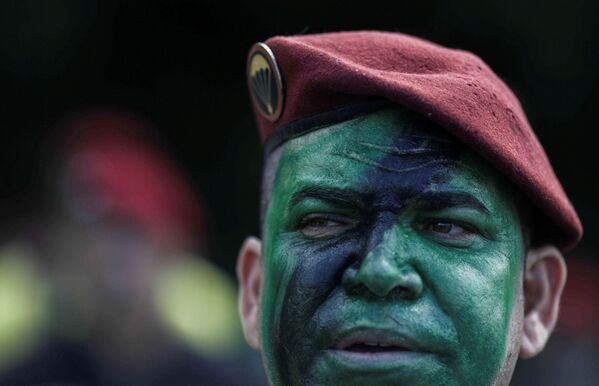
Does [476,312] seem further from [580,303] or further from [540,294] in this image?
[580,303]

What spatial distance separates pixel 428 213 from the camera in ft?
7.06

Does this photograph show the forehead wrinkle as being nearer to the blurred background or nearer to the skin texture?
the skin texture

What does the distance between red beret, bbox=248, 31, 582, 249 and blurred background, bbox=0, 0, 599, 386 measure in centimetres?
230

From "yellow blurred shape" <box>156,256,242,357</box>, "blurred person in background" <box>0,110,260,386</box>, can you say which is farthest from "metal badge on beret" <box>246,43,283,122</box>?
"yellow blurred shape" <box>156,256,242,357</box>

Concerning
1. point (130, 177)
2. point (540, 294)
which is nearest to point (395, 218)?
point (540, 294)

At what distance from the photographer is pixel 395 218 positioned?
2139mm

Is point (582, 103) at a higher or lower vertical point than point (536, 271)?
lower

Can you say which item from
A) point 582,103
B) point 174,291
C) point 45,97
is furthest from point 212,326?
point 582,103

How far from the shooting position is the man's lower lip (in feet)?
6.65

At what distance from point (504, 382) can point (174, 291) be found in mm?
2792

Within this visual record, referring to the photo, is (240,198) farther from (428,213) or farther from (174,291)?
(428,213)

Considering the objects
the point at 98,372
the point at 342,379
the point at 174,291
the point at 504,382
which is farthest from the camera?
the point at 174,291

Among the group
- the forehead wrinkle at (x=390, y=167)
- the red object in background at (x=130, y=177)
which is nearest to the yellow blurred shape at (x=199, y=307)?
the red object in background at (x=130, y=177)

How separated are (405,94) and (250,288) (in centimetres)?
68
